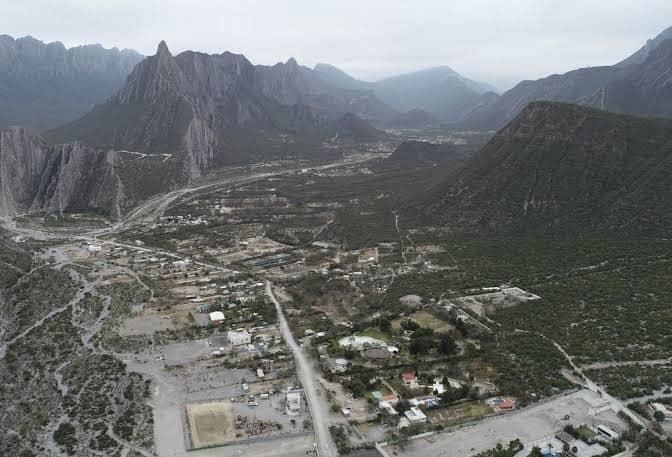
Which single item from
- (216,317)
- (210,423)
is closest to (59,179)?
(216,317)

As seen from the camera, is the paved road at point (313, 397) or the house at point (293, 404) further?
the house at point (293, 404)

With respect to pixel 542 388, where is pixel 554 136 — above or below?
above

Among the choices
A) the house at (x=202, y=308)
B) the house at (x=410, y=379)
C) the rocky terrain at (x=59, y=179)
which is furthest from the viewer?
the rocky terrain at (x=59, y=179)

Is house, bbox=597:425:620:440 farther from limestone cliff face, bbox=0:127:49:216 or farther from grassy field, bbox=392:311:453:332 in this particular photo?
limestone cliff face, bbox=0:127:49:216

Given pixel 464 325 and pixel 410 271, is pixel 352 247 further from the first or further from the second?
pixel 464 325

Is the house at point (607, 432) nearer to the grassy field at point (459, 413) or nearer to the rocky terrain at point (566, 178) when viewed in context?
the grassy field at point (459, 413)

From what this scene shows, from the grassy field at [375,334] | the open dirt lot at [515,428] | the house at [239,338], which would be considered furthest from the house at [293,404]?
the grassy field at [375,334]

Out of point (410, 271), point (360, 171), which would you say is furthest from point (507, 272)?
point (360, 171)

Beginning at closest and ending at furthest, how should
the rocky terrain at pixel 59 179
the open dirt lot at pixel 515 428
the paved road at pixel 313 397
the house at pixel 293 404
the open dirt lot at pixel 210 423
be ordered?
the open dirt lot at pixel 515 428, the paved road at pixel 313 397, the open dirt lot at pixel 210 423, the house at pixel 293 404, the rocky terrain at pixel 59 179
